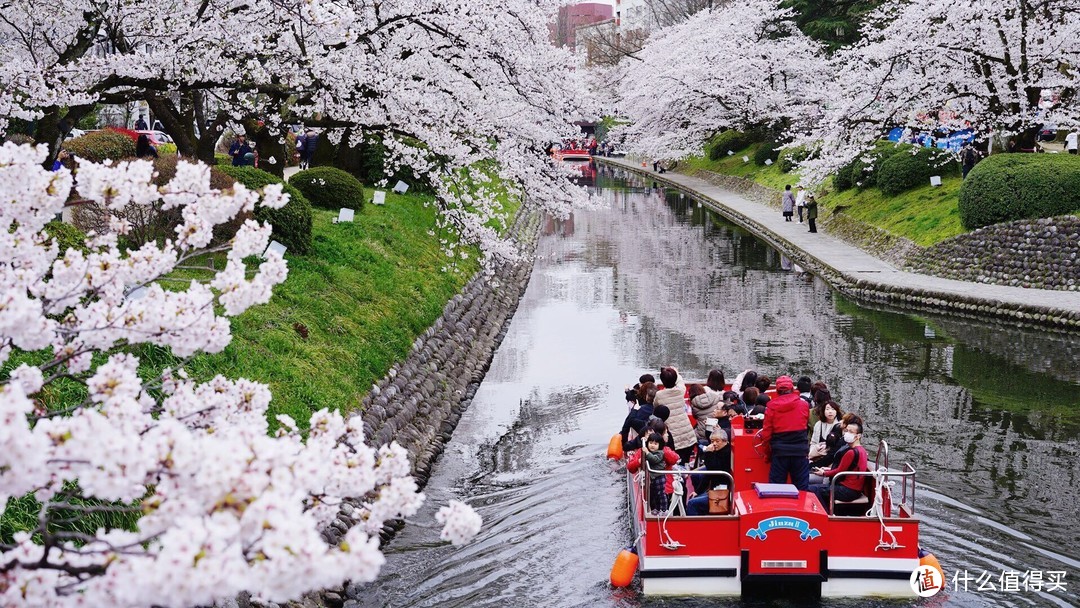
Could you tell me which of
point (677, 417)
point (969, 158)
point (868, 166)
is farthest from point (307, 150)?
point (677, 417)

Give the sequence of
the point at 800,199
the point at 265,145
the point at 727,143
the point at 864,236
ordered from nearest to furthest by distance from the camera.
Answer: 1. the point at 265,145
2. the point at 864,236
3. the point at 800,199
4. the point at 727,143

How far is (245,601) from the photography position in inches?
315

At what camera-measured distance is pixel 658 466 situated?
1012 centimetres

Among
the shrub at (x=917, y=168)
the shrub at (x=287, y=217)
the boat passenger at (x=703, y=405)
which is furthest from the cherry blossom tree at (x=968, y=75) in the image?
the boat passenger at (x=703, y=405)

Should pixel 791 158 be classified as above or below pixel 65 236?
above

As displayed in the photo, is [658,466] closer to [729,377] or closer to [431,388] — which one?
[431,388]

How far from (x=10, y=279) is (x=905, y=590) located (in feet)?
25.9

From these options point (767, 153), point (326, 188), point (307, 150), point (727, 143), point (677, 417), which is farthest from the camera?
point (727, 143)

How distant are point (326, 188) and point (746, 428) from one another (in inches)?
509

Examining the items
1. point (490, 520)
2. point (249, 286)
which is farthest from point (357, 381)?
point (249, 286)

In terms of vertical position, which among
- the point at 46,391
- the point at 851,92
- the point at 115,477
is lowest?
the point at 46,391

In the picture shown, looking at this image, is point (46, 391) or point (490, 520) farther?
point (490, 520)

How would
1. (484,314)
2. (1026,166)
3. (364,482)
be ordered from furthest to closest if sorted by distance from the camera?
(1026,166) < (484,314) < (364,482)

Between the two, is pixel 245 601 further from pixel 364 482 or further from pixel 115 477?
pixel 115 477
